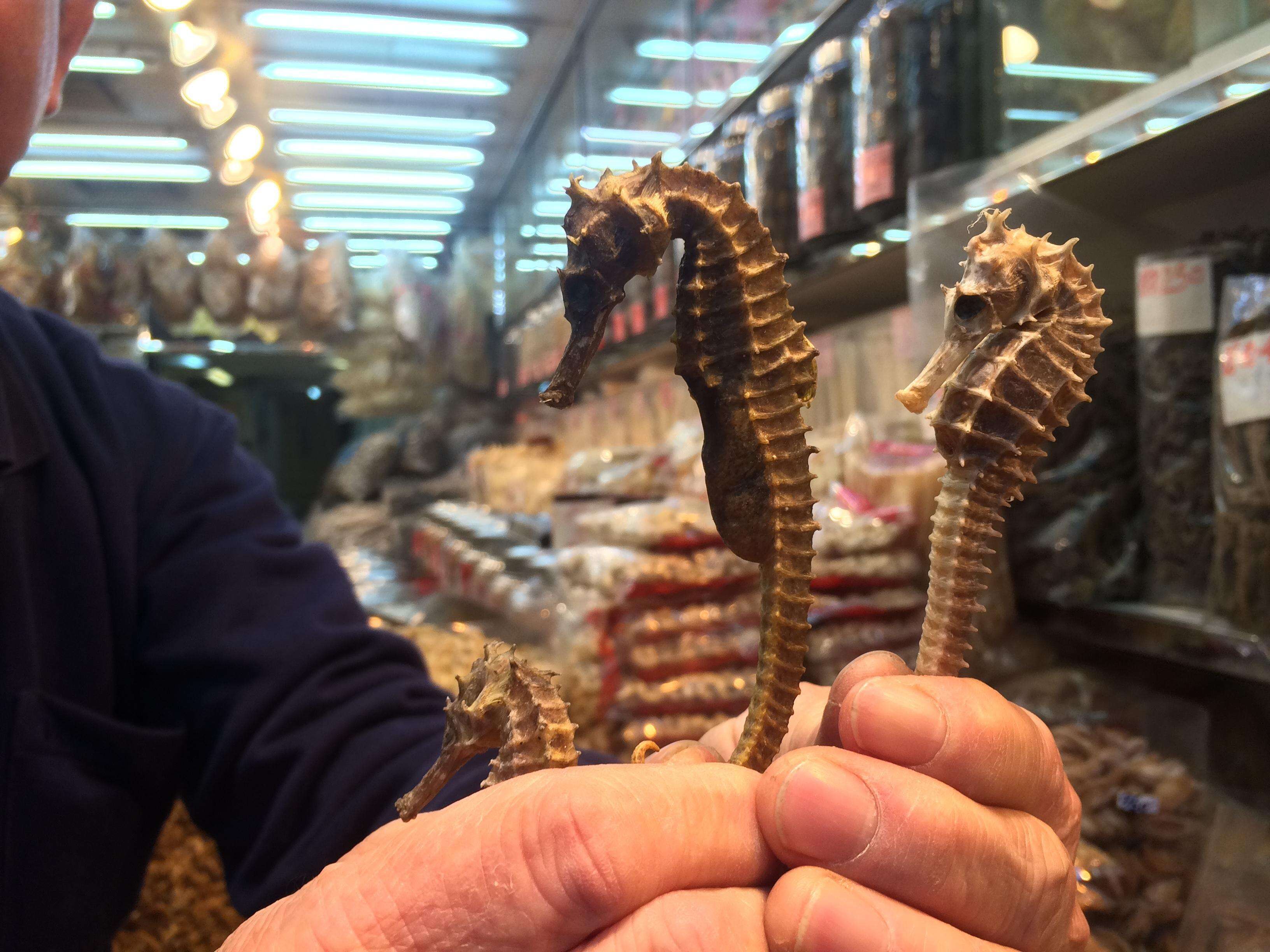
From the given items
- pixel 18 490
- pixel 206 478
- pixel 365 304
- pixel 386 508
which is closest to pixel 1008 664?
pixel 206 478

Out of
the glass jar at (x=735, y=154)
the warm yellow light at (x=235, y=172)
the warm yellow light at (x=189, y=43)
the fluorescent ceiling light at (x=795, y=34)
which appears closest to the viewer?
the glass jar at (x=735, y=154)

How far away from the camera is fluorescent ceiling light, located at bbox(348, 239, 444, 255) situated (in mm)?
4199

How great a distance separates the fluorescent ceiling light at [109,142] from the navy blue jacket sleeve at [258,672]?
7.77 ft

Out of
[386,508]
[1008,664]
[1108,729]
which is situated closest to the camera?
[1108,729]

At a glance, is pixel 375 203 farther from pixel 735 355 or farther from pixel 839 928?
pixel 839 928

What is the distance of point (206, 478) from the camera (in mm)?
1177

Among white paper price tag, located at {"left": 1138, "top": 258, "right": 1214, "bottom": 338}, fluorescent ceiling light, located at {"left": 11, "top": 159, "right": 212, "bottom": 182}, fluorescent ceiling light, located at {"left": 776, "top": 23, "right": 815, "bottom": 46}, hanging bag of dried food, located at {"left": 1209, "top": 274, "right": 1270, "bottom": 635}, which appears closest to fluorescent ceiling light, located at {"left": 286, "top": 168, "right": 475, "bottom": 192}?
fluorescent ceiling light, located at {"left": 11, "top": 159, "right": 212, "bottom": 182}

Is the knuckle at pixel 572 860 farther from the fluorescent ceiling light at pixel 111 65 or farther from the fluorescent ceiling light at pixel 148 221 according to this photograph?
the fluorescent ceiling light at pixel 148 221

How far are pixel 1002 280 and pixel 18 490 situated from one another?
1.04 metres

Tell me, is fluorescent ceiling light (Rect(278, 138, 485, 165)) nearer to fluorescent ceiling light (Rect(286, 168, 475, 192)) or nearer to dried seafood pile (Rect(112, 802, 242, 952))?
fluorescent ceiling light (Rect(286, 168, 475, 192))

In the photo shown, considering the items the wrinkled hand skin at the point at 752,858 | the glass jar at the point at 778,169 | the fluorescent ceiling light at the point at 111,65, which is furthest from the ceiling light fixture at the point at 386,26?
the wrinkled hand skin at the point at 752,858

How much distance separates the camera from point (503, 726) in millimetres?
569

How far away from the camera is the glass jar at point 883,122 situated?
1338 millimetres

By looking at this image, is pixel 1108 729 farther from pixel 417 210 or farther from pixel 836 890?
pixel 417 210
